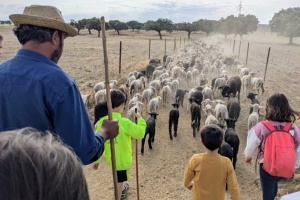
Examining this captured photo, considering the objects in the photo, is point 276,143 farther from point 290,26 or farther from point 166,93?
point 290,26

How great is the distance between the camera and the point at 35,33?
208cm

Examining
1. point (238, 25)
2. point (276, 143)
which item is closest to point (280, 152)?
point (276, 143)

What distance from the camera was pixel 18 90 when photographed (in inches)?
75.9

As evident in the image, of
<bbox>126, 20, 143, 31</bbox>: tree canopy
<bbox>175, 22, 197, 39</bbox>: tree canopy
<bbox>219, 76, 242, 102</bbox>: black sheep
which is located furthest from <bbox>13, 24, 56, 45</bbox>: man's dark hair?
<bbox>126, 20, 143, 31</bbox>: tree canopy

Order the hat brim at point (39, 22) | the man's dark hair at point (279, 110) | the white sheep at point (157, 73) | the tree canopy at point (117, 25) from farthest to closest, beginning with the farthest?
the tree canopy at point (117, 25) → the white sheep at point (157, 73) → the man's dark hair at point (279, 110) → the hat brim at point (39, 22)

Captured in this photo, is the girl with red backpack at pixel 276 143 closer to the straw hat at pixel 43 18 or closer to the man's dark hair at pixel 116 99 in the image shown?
the man's dark hair at pixel 116 99

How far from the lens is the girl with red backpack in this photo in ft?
11.1

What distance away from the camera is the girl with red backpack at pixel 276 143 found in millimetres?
3377

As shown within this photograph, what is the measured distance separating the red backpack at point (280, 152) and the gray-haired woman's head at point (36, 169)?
2943 mm

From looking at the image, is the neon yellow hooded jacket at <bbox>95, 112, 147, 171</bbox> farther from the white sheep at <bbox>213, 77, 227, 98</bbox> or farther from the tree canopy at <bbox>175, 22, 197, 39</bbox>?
the tree canopy at <bbox>175, 22, 197, 39</bbox>

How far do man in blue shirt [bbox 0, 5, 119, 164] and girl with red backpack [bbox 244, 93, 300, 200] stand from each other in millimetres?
2294

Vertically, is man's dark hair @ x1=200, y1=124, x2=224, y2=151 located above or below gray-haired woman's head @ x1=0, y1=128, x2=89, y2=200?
below

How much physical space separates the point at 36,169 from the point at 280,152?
314 cm

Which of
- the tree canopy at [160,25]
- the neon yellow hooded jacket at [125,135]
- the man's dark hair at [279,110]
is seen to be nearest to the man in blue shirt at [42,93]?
the neon yellow hooded jacket at [125,135]
